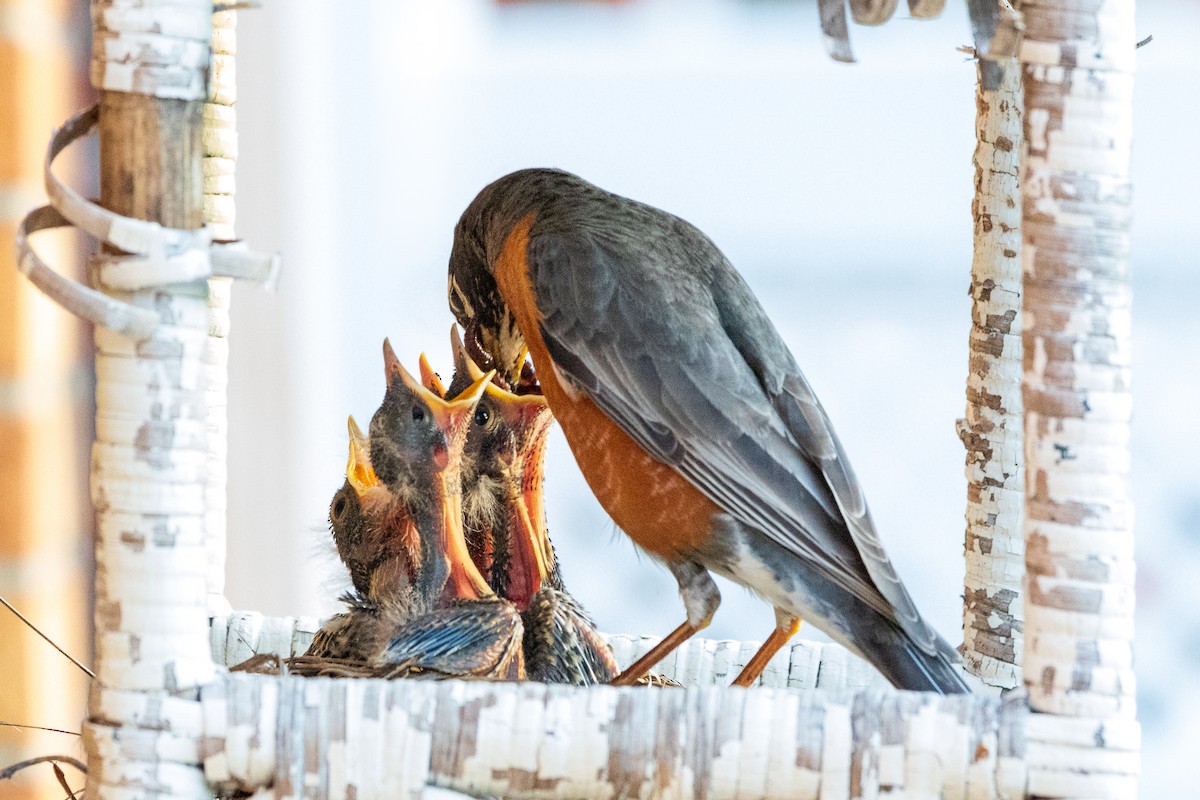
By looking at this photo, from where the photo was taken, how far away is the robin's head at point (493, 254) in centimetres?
107

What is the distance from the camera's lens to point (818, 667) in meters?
1.07

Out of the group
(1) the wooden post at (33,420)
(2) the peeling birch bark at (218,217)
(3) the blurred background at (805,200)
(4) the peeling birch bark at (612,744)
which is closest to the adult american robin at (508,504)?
(2) the peeling birch bark at (218,217)

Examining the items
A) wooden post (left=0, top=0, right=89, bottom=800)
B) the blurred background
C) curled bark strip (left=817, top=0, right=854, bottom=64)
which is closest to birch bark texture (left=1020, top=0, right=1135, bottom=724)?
curled bark strip (left=817, top=0, right=854, bottom=64)

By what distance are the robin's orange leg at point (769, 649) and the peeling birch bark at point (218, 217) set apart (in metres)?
0.43

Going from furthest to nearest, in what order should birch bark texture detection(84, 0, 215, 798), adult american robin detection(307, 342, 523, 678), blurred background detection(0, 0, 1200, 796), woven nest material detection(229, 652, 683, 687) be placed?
blurred background detection(0, 0, 1200, 796)
adult american robin detection(307, 342, 523, 678)
woven nest material detection(229, 652, 683, 687)
birch bark texture detection(84, 0, 215, 798)

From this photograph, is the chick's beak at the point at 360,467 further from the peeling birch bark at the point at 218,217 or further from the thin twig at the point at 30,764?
the thin twig at the point at 30,764

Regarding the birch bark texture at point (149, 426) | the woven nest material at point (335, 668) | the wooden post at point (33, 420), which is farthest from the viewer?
the wooden post at point (33, 420)

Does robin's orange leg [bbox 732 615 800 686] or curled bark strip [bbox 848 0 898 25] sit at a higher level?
curled bark strip [bbox 848 0 898 25]

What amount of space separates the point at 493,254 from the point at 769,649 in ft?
1.30

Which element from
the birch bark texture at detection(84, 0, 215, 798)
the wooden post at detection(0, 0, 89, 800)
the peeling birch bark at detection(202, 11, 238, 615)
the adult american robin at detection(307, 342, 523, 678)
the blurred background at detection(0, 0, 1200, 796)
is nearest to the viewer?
the birch bark texture at detection(84, 0, 215, 798)

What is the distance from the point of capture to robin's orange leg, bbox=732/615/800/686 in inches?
37.0

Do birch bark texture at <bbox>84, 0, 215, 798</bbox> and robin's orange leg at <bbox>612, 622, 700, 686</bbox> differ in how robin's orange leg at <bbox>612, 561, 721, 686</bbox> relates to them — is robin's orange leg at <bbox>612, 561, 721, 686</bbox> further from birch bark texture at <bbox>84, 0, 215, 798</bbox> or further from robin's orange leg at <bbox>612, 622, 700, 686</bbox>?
birch bark texture at <bbox>84, 0, 215, 798</bbox>

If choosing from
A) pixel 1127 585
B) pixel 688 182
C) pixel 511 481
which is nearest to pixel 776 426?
pixel 511 481

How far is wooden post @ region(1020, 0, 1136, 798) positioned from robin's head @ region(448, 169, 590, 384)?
0.50m
